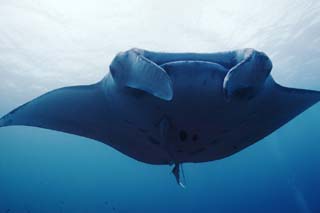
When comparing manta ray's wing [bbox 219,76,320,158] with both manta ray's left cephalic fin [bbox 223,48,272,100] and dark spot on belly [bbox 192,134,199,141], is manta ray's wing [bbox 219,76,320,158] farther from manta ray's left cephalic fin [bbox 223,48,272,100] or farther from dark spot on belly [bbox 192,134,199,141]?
manta ray's left cephalic fin [bbox 223,48,272,100]

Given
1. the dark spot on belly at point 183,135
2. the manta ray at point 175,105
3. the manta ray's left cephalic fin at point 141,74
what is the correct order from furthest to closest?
the dark spot on belly at point 183,135 → the manta ray at point 175,105 → the manta ray's left cephalic fin at point 141,74

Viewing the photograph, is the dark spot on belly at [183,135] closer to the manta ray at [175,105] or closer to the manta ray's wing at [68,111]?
the manta ray at [175,105]

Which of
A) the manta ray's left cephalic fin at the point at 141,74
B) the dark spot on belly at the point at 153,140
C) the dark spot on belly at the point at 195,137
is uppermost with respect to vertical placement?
the manta ray's left cephalic fin at the point at 141,74

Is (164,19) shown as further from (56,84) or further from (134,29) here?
(56,84)

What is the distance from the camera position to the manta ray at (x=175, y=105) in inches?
91.7

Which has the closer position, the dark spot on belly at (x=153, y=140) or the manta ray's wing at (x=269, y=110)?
the manta ray's wing at (x=269, y=110)

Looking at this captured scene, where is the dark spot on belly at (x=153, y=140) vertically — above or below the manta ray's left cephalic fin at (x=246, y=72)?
below

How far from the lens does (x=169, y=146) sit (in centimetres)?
312

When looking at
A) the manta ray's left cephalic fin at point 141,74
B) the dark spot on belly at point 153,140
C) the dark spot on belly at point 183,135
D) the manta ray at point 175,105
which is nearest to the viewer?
the manta ray's left cephalic fin at point 141,74

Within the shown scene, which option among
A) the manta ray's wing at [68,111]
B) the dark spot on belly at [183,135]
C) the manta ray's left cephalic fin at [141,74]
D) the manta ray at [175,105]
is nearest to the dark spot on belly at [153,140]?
the manta ray at [175,105]

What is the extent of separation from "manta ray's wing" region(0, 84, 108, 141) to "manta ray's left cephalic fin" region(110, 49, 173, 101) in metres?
0.80

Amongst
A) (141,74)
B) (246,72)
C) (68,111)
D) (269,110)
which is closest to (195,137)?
(269,110)

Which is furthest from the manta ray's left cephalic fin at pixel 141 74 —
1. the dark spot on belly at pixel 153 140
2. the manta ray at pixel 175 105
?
the dark spot on belly at pixel 153 140

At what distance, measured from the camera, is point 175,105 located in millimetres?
2680
